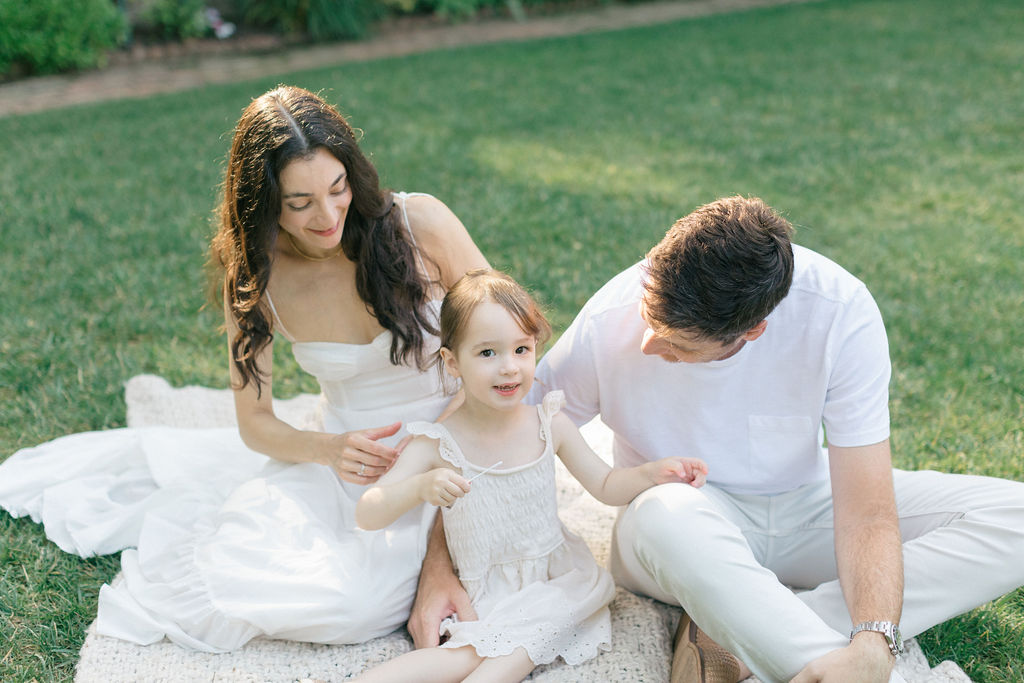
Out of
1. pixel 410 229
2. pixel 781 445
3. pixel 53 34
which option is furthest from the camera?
pixel 53 34

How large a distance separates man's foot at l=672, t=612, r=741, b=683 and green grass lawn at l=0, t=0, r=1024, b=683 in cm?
64

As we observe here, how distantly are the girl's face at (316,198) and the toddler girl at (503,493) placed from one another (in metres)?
0.40

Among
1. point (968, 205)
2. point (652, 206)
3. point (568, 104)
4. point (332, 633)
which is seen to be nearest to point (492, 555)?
point (332, 633)

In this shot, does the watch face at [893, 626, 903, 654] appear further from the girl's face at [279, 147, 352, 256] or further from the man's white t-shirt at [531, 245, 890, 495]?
the girl's face at [279, 147, 352, 256]

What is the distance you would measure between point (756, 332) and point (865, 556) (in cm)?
59

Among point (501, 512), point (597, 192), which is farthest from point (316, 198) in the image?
point (597, 192)

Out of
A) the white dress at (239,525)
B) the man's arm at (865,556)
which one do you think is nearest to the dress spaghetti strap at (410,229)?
the white dress at (239,525)

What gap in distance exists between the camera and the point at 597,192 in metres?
5.90

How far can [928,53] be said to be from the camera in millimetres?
8633

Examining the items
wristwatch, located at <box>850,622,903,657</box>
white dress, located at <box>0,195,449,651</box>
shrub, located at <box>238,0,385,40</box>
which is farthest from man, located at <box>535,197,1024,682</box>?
shrub, located at <box>238,0,385,40</box>

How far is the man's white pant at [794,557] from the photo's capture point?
219cm

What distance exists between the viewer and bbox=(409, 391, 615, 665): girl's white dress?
252 cm

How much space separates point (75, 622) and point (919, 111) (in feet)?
21.6

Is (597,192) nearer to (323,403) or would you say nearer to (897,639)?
(323,403)
